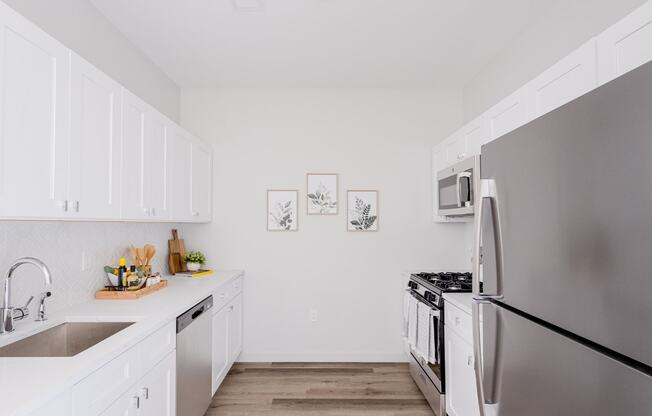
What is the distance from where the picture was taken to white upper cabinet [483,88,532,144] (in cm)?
201

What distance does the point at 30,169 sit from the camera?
1.42 metres

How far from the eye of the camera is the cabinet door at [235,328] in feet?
10.8

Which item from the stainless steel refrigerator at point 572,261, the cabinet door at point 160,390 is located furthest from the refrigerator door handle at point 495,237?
the cabinet door at point 160,390

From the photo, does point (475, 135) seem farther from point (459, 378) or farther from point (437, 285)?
point (459, 378)

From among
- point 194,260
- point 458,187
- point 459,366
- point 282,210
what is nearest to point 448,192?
point 458,187

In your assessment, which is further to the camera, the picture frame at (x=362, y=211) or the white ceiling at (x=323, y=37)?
the picture frame at (x=362, y=211)

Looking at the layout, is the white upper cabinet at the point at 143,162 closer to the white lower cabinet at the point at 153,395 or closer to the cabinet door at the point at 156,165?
the cabinet door at the point at 156,165

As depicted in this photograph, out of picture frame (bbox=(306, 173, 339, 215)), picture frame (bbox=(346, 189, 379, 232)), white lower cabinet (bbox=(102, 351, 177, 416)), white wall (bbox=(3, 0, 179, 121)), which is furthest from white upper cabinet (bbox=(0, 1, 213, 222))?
picture frame (bbox=(346, 189, 379, 232))

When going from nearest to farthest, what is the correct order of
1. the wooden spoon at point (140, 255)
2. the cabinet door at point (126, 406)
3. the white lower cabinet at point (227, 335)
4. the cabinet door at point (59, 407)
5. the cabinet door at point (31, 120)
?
the cabinet door at point (59, 407) → the cabinet door at point (31, 120) → the cabinet door at point (126, 406) → the wooden spoon at point (140, 255) → the white lower cabinet at point (227, 335)

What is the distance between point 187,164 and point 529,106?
2528 millimetres

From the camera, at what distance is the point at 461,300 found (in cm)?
239

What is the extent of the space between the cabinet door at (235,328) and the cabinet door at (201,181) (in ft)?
2.71

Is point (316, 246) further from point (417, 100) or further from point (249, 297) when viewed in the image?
point (417, 100)

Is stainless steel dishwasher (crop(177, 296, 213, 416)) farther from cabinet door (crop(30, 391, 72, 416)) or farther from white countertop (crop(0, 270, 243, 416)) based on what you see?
cabinet door (crop(30, 391, 72, 416))
